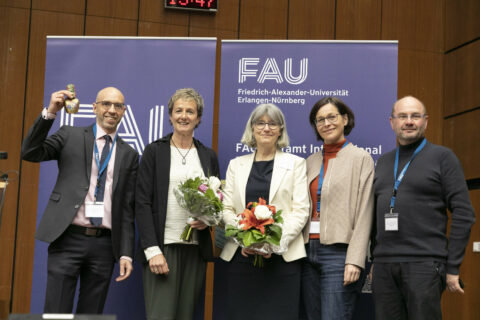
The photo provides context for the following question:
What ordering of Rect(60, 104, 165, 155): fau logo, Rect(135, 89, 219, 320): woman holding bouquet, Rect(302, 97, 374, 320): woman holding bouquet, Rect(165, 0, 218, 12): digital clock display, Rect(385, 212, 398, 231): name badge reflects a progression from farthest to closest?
Rect(165, 0, 218, 12): digital clock display → Rect(60, 104, 165, 155): fau logo → Rect(135, 89, 219, 320): woman holding bouquet → Rect(302, 97, 374, 320): woman holding bouquet → Rect(385, 212, 398, 231): name badge

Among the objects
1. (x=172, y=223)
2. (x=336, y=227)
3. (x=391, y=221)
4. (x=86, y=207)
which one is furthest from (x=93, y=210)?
(x=391, y=221)

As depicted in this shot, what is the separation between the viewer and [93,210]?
121 inches

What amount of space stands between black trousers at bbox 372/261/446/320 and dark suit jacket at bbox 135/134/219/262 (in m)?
1.02

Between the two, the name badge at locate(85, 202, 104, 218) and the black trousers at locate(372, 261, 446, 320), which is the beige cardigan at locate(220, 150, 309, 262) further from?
the name badge at locate(85, 202, 104, 218)

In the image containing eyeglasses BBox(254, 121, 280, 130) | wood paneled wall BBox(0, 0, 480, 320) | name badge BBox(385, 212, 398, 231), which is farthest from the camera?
wood paneled wall BBox(0, 0, 480, 320)

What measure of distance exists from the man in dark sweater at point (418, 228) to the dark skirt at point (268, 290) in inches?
18.6

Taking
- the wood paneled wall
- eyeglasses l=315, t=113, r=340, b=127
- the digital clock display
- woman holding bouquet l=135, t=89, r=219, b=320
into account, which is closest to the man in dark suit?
woman holding bouquet l=135, t=89, r=219, b=320

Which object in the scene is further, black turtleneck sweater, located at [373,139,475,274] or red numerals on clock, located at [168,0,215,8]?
red numerals on clock, located at [168,0,215,8]

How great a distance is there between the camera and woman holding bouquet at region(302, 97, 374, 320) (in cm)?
302

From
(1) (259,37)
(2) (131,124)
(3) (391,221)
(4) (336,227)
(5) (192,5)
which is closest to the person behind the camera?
(3) (391,221)

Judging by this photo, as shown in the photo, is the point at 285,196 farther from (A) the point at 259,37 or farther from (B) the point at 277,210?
(A) the point at 259,37

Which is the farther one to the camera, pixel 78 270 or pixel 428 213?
pixel 78 270

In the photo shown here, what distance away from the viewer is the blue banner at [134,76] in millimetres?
3863

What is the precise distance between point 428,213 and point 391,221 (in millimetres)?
190
